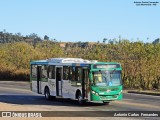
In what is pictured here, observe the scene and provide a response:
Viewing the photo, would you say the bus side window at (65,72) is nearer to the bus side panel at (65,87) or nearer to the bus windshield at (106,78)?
the bus side panel at (65,87)

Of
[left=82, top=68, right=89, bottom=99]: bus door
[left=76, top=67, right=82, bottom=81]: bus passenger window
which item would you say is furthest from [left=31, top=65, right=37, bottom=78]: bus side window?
[left=82, top=68, right=89, bottom=99]: bus door

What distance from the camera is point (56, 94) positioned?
94.3 ft

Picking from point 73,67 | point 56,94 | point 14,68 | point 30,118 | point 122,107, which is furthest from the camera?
point 14,68

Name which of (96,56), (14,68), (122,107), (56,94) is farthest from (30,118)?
(14,68)

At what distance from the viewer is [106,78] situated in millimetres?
Result: 25375

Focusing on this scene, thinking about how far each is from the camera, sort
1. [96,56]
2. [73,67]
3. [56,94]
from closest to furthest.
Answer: [73,67] → [56,94] → [96,56]

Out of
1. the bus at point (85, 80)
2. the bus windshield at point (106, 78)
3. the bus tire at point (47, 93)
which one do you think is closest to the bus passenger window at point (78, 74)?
the bus at point (85, 80)

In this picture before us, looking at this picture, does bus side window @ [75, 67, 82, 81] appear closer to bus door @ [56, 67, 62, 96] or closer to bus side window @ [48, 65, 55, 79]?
bus door @ [56, 67, 62, 96]

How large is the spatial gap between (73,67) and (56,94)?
2881mm

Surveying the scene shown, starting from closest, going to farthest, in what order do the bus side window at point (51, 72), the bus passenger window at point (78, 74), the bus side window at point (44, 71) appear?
1. the bus passenger window at point (78, 74)
2. the bus side window at point (51, 72)
3. the bus side window at point (44, 71)

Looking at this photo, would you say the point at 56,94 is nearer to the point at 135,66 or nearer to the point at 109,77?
the point at 109,77

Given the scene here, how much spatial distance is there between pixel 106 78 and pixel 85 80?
1184 millimetres

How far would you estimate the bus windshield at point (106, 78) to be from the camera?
82.6ft

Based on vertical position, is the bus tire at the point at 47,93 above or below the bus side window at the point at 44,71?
below
